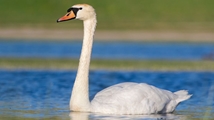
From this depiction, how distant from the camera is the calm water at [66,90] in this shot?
37.9ft

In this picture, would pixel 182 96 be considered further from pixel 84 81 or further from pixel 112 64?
pixel 112 64

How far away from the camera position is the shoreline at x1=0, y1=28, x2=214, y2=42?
132ft

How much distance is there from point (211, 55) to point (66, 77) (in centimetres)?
1041

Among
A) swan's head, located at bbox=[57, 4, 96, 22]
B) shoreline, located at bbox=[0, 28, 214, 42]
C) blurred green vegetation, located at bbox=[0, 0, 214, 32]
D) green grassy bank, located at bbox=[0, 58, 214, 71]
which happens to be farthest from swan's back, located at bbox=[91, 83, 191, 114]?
blurred green vegetation, located at bbox=[0, 0, 214, 32]

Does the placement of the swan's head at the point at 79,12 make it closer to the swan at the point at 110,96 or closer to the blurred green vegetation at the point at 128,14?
the swan at the point at 110,96

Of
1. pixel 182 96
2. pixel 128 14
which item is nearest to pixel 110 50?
pixel 182 96

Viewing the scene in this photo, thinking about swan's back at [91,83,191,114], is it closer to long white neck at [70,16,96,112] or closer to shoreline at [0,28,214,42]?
long white neck at [70,16,96,112]

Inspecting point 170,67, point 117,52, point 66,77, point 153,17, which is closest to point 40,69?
point 66,77

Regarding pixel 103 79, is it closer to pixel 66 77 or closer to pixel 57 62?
pixel 66 77

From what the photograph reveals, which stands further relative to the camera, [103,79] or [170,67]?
[170,67]

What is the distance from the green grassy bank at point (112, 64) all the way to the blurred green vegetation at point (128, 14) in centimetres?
1978

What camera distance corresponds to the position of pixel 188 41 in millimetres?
40719

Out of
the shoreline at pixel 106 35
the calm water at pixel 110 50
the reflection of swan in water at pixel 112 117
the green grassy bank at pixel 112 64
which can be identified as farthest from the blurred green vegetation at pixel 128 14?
the reflection of swan in water at pixel 112 117

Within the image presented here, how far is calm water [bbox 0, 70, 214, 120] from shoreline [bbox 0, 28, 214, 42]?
19978mm
